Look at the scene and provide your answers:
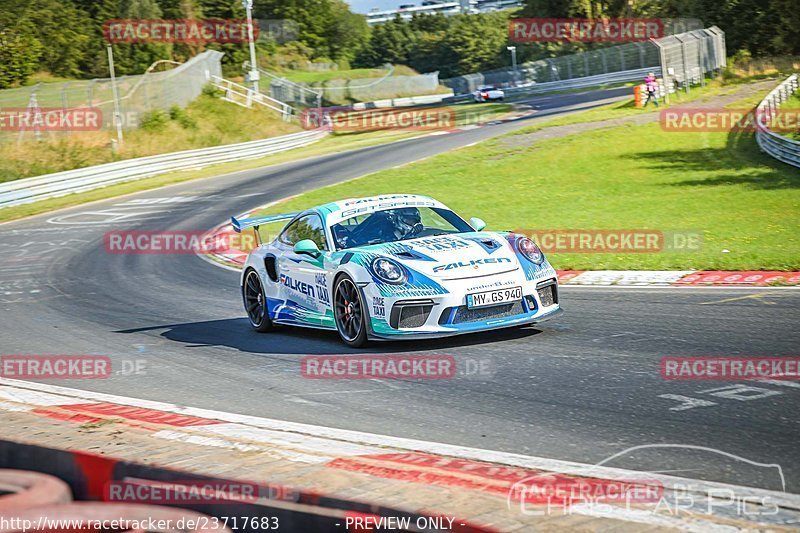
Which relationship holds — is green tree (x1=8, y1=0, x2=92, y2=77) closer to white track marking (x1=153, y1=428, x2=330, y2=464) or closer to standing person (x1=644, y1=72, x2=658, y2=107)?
standing person (x1=644, y1=72, x2=658, y2=107)

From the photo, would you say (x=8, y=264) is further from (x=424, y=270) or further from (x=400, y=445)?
(x=400, y=445)

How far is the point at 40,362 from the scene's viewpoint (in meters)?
10.3

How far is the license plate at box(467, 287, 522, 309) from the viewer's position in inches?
349

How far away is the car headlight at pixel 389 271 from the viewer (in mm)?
8969

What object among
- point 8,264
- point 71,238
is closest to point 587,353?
point 8,264

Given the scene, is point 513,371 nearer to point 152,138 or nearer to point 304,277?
point 304,277

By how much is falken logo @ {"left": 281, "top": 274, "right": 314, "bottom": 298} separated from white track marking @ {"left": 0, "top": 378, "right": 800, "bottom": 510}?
251 centimetres

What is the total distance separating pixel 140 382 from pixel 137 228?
15.7 m

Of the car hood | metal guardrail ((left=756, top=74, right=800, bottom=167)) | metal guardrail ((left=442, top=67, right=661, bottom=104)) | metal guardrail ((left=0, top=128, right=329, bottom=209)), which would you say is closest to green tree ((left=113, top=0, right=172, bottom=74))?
metal guardrail ((left=442, top=67, right=661, bottom=104))

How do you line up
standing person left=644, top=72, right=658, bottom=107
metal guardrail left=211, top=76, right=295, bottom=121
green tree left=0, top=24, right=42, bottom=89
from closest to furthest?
standing person left=644, top=72, right=658, bottom=107, metal guardrail left=211, top=76, right=295, bottom=121, green tree left=0, top=24, right=42, bottom=89

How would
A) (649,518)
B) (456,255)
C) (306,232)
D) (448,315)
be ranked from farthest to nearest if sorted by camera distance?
(306,232)
(456,255)
(448,315)
(649,518)

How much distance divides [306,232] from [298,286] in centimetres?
60

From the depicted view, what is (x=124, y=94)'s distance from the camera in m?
40.1

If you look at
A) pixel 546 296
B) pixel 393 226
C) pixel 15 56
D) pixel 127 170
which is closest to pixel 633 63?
pixel 15 56
